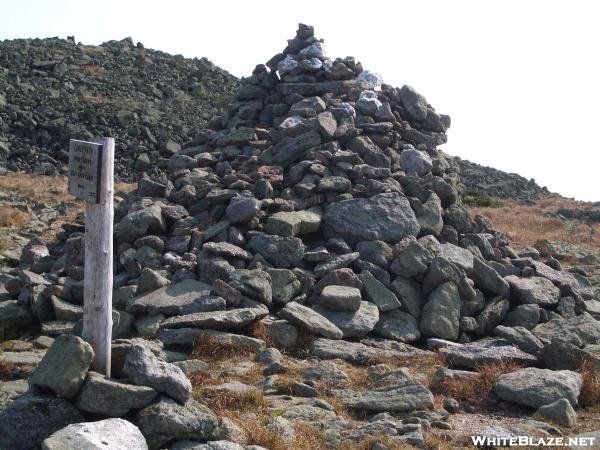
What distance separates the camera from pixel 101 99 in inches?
1400

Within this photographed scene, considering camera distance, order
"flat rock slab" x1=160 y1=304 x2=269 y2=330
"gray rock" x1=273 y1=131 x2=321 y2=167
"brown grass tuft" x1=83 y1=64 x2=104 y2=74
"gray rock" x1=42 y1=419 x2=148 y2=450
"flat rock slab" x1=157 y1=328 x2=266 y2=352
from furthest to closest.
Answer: "brown grass tuft" x1=83 y1=64 x2=104 y2=74
"gray rock" x1=273 y1=131 x2=321 y2=167
"flat rock slab" x1=160 y1=304 x2=269 y2=330
"flat rock slab" x1=157 y1=328 x2=266 y2=352
"gray rock" x1=42 y1=419 x2=148 y2=450

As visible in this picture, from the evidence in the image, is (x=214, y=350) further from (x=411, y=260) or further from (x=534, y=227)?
(x=534, y=227)

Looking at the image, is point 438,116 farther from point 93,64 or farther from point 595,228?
point 93,64

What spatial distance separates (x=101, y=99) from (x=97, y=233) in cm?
3095

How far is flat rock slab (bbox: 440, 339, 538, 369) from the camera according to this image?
846cm

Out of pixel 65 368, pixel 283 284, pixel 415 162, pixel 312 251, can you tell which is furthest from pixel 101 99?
pixel 65 368

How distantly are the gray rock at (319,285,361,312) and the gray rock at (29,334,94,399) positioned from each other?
13.2 feet

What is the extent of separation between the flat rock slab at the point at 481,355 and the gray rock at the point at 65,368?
175 inches

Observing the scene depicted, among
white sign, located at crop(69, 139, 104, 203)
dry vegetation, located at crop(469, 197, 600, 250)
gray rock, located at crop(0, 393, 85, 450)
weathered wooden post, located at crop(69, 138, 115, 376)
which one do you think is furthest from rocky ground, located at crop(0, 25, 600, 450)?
dry vegetation, located at crop(469, 197, 600, 250)

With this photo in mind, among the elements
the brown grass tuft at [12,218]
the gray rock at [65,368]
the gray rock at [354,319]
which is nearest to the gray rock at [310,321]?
the gray rock at [354,319]

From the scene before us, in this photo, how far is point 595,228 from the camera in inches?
836

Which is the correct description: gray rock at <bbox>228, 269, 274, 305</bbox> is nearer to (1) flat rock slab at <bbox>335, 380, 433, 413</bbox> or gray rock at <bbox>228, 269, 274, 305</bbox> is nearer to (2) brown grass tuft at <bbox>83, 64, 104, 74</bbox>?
(1) flat rock slab at <bbox>335, 380, 433, 413</bbox>

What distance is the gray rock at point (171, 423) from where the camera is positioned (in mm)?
5668

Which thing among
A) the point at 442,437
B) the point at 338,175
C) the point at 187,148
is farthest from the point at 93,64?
the point at 442,437
